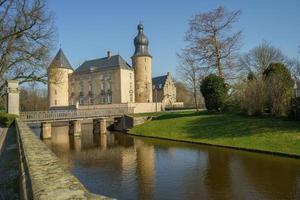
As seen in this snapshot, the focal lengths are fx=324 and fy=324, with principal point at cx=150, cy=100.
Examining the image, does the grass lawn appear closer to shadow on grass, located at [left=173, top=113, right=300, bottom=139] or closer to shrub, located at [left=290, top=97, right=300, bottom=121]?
shadow on grass, located at [left=173, top=113, right=300, bottom=139]

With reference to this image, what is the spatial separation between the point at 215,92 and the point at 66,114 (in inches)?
639

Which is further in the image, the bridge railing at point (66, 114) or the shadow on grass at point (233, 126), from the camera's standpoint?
the bridge railing at point (66, 114)

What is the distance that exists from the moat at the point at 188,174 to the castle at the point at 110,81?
3249 centimetres

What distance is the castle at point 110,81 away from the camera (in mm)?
56781

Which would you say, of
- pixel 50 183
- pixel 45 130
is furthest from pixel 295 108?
pixel 45 130

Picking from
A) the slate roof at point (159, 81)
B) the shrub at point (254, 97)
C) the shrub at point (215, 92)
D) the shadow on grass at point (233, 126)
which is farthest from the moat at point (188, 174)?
the slate roof at point (159, 81)

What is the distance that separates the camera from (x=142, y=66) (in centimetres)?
5734

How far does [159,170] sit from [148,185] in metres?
2.85

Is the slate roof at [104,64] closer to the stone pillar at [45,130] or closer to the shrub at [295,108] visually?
the stone pillar at [45,130]

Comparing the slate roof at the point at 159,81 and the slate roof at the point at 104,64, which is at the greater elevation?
the slate roof at the point at 104,64

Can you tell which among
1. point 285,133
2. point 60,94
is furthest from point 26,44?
point 60,94

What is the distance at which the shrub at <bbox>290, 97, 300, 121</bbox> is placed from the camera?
22.1 metres

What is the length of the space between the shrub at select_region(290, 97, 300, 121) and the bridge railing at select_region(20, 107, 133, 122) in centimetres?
2116

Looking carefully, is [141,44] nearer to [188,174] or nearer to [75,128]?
[75,128]
